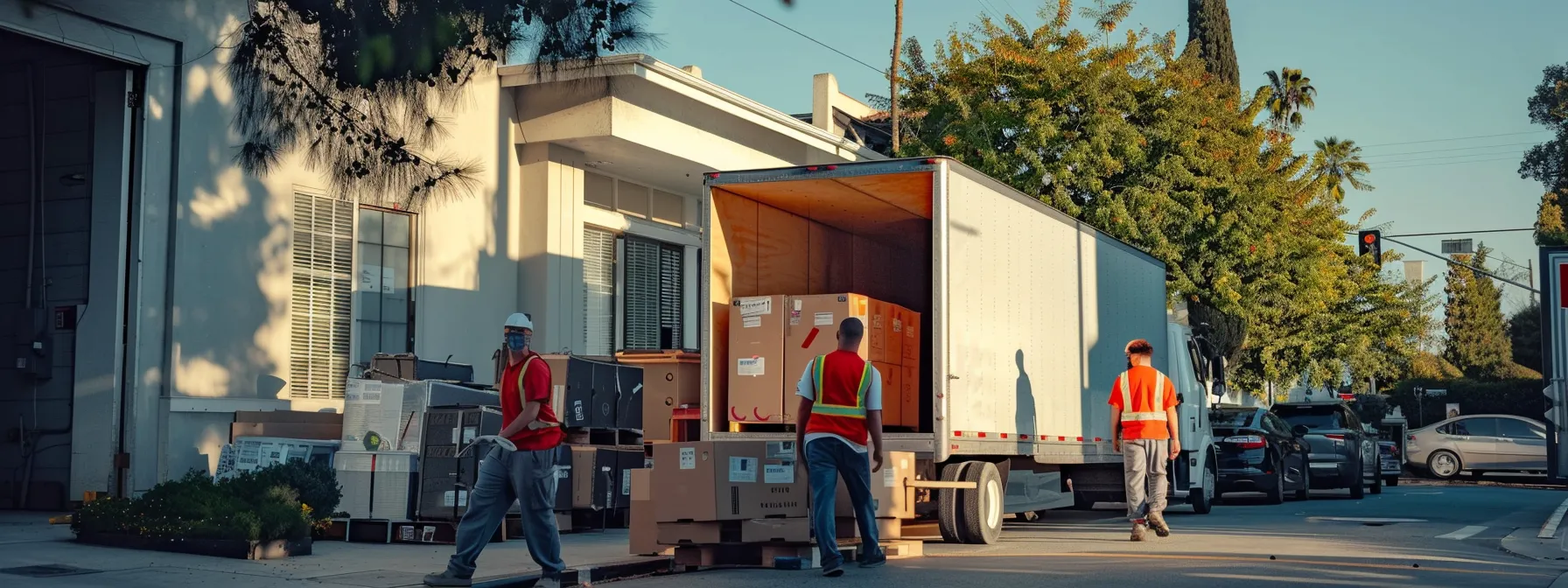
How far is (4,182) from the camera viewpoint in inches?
605

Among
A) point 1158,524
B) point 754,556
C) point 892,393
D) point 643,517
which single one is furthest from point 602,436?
point 1158,524

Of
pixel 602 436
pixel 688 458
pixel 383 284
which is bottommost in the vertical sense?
pixel 688 458

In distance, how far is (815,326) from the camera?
11984mm

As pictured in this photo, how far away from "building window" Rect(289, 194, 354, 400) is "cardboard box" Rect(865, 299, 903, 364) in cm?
611

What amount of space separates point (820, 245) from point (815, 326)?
79.5 inches

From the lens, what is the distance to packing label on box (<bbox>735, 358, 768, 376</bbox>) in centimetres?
1217

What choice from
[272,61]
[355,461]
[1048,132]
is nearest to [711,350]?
[355,461]

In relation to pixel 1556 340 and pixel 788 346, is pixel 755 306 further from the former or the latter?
pixel 1556 340

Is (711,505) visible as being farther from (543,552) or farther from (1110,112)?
(1110,112)

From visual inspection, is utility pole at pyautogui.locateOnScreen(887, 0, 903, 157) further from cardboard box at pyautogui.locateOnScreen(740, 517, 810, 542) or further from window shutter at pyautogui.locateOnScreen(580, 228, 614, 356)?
cardboard box at pyautogui.locateOnScreen(740, 517, 810, 542)

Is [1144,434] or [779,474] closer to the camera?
[779,474]

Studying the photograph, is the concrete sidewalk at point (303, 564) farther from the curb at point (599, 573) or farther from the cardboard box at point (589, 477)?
the cardboard box at point (589, 477)

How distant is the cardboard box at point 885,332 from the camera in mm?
11969

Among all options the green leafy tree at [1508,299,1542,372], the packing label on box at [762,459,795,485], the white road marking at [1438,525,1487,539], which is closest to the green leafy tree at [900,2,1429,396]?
the white road marking at [1438,525,1487,539]
